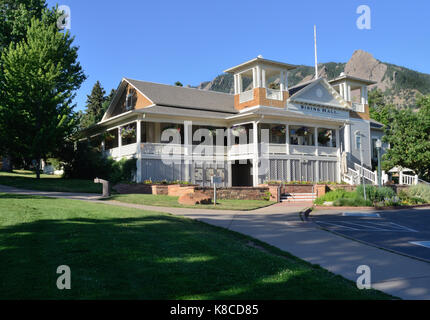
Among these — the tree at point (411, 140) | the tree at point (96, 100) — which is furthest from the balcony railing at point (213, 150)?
the tree at point (96, 100)

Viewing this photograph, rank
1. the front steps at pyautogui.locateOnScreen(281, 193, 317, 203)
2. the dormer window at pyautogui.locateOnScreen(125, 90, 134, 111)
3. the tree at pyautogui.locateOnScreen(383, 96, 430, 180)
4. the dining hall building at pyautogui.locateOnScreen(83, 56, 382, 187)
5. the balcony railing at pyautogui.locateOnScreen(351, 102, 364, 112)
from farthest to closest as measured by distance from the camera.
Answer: the balcony railing at pyautogui.locateOnScreen(351, 102, 364, 112) < the dormer window at pyautogui.locateOnScreen(125, 90, 134, 111) < the tree at pyautogui.locateOnScreen(383, 96, 430, 180) < the dining hall building at pyautogui.locateOnScreen(83, 56, 382, 187) < the front steps at pyautogui.locateOnScreen(281, 193, 317, 203)

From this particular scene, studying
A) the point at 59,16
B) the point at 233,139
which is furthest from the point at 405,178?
the point at 59,16

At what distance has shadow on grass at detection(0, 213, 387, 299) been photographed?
4.49m

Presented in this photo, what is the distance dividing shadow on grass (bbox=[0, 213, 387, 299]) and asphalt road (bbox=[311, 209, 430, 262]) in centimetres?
344

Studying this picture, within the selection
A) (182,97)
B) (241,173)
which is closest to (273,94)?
(241,173)

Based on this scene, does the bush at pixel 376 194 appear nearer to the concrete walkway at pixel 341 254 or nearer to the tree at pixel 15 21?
the concrete walkway at pixel 341 254

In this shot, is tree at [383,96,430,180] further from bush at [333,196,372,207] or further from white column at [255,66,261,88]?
bush at [333,196,372,207]

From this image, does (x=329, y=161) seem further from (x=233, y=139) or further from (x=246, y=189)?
(x=246, y=189)

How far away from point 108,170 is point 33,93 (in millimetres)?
6831

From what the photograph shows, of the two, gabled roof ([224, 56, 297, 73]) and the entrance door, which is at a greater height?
gabled roof ([224, 56, 297, 73])

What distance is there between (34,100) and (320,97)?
2125 cm

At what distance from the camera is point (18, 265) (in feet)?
17.1

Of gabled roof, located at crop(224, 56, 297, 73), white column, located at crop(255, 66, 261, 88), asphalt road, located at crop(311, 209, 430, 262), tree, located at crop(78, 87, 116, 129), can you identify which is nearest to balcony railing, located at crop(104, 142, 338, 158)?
white column, located at crop(255, 66, 261, 88)

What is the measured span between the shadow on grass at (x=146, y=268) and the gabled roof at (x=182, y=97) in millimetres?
19455
